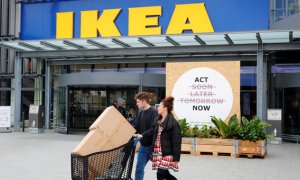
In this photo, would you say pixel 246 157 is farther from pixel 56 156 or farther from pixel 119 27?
pixel 119 27

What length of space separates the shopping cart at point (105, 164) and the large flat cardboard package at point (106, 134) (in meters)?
0.11

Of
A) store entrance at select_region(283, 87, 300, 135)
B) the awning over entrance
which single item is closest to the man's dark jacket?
the awning over entrance

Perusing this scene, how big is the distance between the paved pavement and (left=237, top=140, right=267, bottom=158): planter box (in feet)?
1.04

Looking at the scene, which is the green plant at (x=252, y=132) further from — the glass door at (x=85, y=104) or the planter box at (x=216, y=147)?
the glass door at (x=85, y=104)

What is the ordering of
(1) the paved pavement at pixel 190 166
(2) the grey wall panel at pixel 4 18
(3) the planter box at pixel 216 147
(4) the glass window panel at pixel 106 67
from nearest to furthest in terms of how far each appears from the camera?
(1) the paved pavement at pixel 190 166, (3) the planter box at pixel 216 147, (4) the glass window panel at pixel 106 67, (2) the grey wall panel at pixel 4 18

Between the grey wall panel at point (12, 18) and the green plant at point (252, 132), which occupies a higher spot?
the grey wall panel at point (12, 18)

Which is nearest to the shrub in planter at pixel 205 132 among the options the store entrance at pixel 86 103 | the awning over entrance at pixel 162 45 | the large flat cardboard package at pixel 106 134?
the awning over entrance at pixel 162 45

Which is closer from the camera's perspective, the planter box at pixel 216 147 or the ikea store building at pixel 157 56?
the planter box at pixel 216 147

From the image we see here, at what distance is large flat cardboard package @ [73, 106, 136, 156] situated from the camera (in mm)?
5516

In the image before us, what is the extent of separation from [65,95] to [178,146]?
16.9 metres

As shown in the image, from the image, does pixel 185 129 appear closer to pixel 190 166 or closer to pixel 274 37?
pixel 190 166

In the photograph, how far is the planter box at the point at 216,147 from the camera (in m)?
13.8

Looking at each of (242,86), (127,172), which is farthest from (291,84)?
(127,172)

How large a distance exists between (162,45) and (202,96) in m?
6.11
